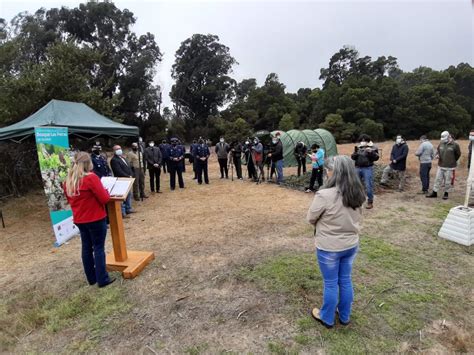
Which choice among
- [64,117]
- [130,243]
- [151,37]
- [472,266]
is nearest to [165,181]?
[64,117]

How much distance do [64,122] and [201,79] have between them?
35.2 metres

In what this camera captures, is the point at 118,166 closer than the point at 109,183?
No

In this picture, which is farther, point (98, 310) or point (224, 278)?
point (224, 278)

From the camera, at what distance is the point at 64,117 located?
652 centimetres

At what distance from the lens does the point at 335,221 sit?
2.51 metres

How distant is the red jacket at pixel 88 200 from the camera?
10.7ft

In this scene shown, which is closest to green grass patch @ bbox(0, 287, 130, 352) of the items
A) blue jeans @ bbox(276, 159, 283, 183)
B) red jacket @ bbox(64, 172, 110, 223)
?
red jacket @ bbox(64, 172, 110, 223)

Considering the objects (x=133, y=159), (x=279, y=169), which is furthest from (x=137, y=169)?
(x=279, y=169)

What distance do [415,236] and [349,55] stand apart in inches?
1779

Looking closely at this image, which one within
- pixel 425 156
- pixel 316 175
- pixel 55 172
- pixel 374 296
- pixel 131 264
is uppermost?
pixel 55 172

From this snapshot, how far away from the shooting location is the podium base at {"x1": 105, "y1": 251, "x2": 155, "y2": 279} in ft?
12.6

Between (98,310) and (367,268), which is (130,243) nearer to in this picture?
(98,310)

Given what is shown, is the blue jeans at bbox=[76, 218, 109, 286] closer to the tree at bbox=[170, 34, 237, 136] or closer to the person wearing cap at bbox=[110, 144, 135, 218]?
the person wearing cap at bbox=[110, 144, 135, 218]

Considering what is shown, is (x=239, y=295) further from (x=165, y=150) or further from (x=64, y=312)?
(x=165, y=150)
